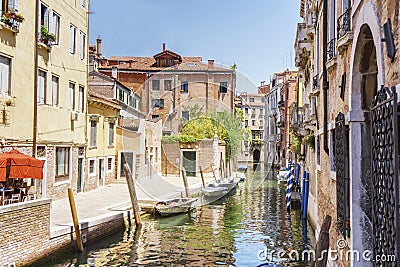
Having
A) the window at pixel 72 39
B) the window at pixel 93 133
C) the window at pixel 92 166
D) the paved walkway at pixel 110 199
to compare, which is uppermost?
the window at pixel 72 39

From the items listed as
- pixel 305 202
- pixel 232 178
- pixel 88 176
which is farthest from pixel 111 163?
pixel 305 202

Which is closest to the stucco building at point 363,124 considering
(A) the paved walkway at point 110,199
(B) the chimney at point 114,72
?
(A) the paved walkway at point 110,199

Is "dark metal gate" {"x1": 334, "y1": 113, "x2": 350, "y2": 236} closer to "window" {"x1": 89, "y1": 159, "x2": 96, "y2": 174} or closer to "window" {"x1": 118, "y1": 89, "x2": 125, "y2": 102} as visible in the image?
"window" {"x1": 89, "y1": 159, "x2": 96, "y2": 174}

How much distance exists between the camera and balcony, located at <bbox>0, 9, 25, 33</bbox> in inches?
370

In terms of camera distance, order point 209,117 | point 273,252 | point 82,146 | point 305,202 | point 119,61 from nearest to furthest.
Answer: point 273,252 < point 305,202 < point 82,146 < point 209,117 < point 119,61

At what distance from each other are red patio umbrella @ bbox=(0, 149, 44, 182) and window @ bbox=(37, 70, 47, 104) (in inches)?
114

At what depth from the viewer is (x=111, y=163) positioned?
18.1m

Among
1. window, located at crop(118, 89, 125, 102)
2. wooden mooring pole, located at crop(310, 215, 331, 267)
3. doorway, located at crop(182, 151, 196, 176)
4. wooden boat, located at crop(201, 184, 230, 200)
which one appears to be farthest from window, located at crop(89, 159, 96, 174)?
wooden mooring pole, located at crop(310, 215, 331, 267)

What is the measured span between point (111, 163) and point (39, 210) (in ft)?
34.8

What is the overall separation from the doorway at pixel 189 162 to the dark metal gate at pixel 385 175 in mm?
20652

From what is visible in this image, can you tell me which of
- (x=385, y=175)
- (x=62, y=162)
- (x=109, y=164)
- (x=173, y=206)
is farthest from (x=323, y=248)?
A: (x=109, y=164)

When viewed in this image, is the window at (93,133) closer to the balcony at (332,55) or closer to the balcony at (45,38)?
the balcony at (45,38)

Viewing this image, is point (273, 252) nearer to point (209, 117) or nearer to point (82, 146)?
point (82, 146)

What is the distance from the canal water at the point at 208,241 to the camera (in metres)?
8.27
